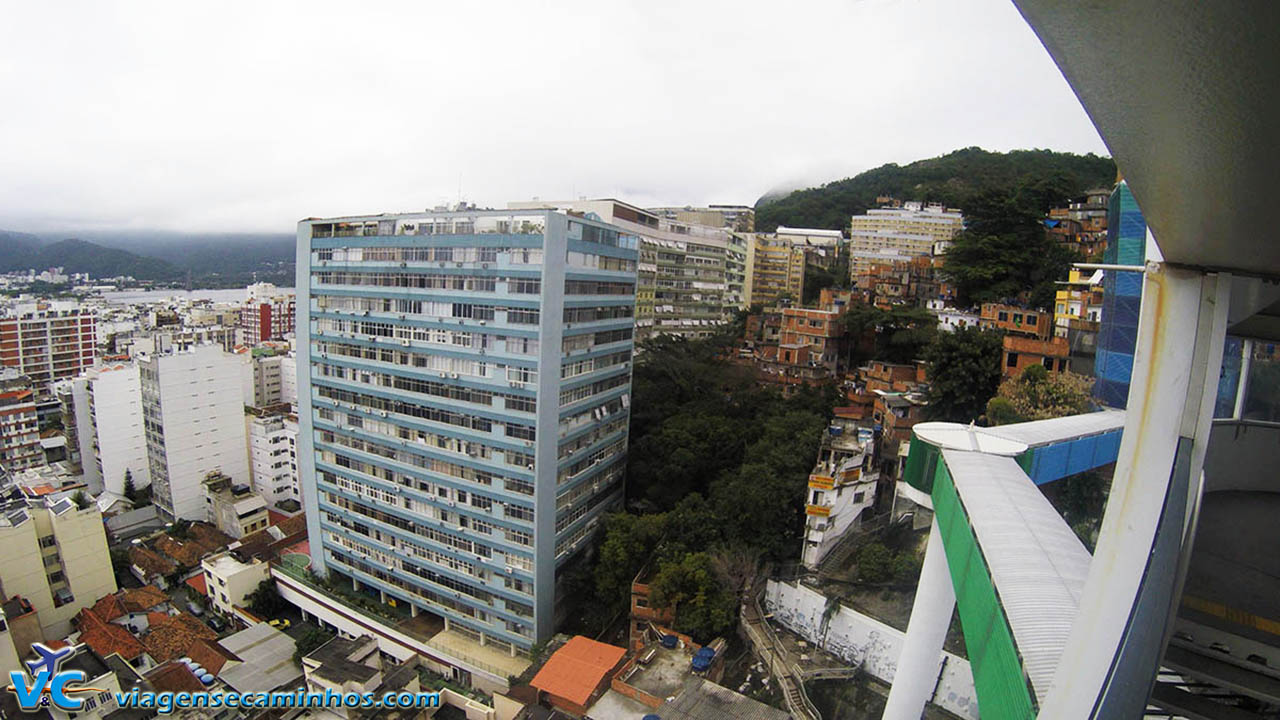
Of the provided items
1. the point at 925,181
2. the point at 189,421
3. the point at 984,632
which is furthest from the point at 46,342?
the point at 925,181

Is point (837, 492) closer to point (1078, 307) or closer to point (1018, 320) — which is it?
point (1018, 320)

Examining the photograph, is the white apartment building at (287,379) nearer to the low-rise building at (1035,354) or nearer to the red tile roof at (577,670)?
the red tile roof at (577,670)

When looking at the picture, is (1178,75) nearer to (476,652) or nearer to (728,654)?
(728,654)

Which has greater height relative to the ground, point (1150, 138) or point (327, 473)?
point (1150, 138)

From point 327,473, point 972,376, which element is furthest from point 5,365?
point 972,376

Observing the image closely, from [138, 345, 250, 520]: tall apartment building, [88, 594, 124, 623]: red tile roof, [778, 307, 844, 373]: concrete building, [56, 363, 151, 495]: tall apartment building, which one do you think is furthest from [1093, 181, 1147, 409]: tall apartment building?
[56, 363, 151, 495]: tall apartment building

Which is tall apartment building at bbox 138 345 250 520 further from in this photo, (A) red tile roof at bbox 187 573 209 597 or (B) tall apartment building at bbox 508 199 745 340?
(B) tall apartment building at bbox 508 199 745 340
